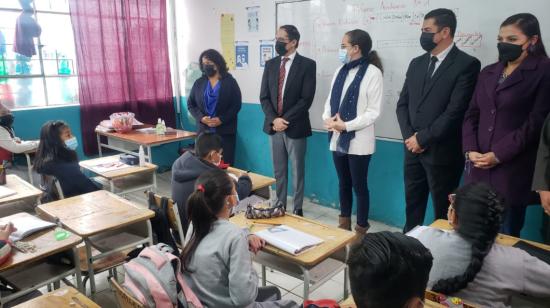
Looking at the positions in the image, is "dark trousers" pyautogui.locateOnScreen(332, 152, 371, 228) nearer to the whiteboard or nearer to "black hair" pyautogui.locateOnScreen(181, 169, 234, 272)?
the whiteboard

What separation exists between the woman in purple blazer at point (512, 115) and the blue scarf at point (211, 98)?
240 centimetres

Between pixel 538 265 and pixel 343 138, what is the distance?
1.91 m

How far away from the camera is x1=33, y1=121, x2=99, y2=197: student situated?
289 centimetres

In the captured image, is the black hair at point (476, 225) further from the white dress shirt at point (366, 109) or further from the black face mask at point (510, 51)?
the white dress shirt at point (366, 109)

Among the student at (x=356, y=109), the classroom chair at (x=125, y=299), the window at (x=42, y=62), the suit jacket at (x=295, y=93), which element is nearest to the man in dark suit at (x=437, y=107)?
the student at (x=356, y=109)

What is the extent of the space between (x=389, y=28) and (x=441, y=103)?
3.31 feet

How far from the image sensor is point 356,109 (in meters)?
3.19

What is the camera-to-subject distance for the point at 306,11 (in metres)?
3.98

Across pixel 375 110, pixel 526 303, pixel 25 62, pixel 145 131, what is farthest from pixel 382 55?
pixel 25 62

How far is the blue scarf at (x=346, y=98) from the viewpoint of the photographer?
3.16 metres

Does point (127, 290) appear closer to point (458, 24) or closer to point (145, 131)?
point (458, 24)

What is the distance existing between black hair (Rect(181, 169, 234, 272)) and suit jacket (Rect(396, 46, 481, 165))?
158cm

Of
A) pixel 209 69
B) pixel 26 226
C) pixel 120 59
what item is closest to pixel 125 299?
pixel 26 226

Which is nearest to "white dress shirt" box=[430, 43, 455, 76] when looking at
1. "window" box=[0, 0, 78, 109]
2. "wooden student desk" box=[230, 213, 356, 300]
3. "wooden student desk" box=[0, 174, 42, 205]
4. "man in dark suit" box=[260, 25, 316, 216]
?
"man in dark suit" box=[260, 25, 316, 216]
